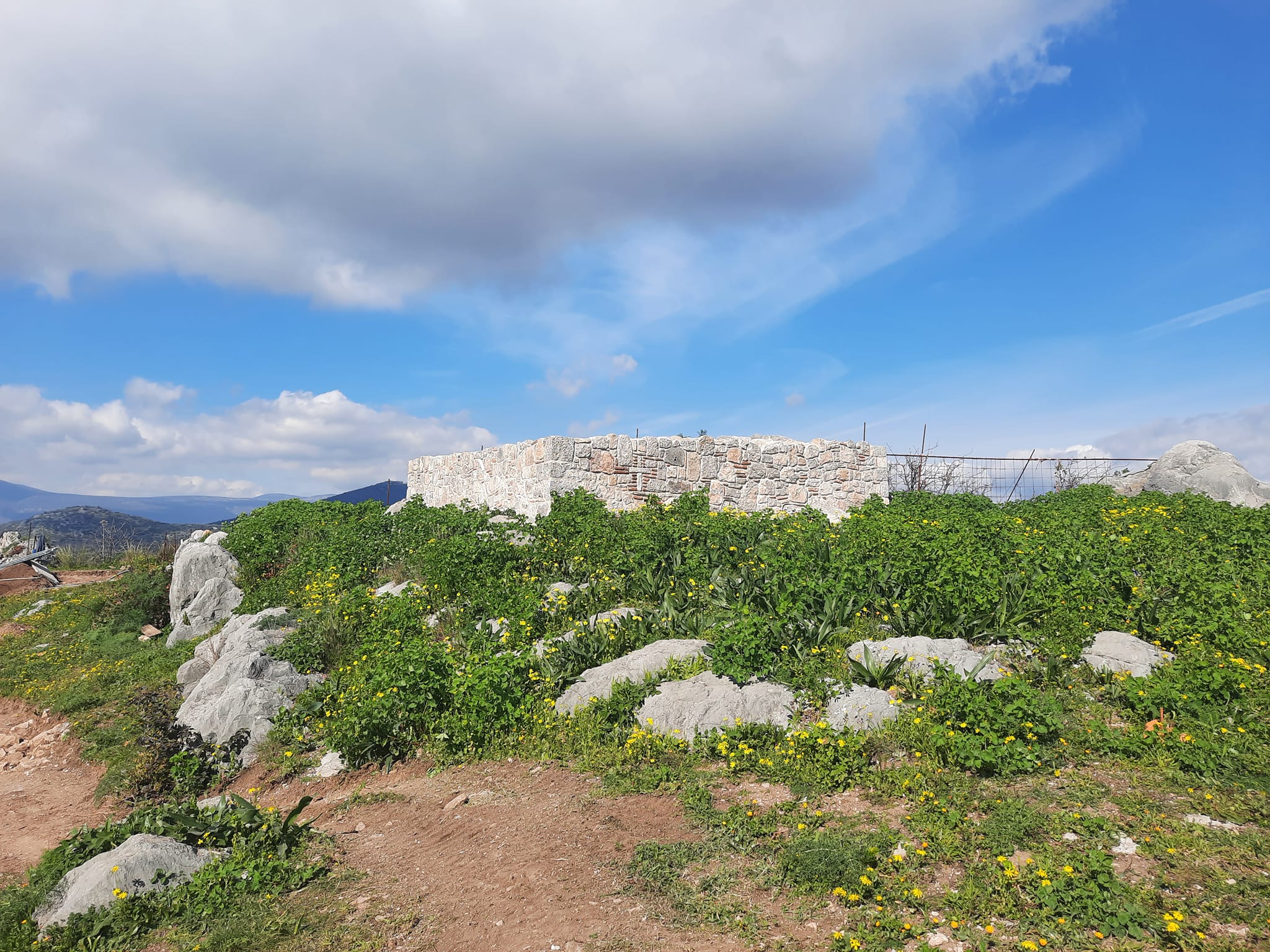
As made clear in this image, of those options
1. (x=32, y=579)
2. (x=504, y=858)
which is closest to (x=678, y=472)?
(x=504, y=858)

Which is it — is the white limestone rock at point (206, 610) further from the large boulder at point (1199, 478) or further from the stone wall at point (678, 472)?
the large boulder at point (1199, 478)

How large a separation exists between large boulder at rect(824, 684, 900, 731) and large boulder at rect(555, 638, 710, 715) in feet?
4.72

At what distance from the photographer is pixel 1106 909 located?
11.6ft

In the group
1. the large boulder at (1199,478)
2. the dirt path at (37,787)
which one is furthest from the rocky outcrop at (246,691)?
the large boulder at (1199,478)

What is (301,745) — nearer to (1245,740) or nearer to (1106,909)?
(1106,909)

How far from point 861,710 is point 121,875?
16.8 feet

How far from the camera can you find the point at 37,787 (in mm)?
8750

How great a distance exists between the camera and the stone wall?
1357cm

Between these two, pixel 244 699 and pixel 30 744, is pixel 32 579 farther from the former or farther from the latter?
pixel 244 699

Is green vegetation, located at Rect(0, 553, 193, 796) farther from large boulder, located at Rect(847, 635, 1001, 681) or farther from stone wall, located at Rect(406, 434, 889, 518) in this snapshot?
large boulder, located at Rect(847, 635, 1001, 681)

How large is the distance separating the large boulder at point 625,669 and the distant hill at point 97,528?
1920 cm

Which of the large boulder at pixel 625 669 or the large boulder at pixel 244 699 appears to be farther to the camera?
the large boulder at pixel 244 699

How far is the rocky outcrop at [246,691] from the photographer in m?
7.73

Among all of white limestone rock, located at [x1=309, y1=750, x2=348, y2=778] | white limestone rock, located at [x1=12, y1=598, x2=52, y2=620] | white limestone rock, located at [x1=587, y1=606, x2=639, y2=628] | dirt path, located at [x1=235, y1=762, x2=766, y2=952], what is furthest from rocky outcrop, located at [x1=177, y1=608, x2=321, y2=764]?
white limestone rock, located at [x1=12, y1=598, x2=52, y2=620]
